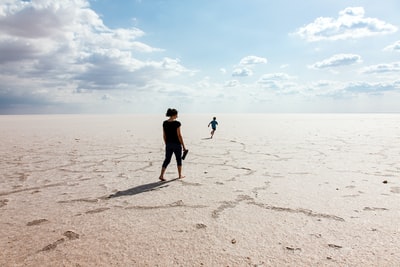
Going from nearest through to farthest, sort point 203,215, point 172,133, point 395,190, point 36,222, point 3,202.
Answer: point 36,222
point 203,215
point 3,202
point 395,190
point 172,133

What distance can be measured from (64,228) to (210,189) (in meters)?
2.52

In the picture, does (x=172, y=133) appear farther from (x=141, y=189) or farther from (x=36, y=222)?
(x=36, y=222)

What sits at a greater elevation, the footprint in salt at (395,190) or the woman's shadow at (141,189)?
the footprint in salt at (395,190)

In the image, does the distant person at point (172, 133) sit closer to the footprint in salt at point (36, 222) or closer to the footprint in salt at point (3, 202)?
the footprint in salt at point (36, 222)

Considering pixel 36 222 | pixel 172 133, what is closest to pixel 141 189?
pixel 172 133

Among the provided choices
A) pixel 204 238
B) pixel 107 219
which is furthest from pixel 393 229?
pixel 107 219

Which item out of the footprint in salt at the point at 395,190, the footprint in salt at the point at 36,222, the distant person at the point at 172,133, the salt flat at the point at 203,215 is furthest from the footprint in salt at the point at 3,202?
the footprint in salt at the point at 395,190

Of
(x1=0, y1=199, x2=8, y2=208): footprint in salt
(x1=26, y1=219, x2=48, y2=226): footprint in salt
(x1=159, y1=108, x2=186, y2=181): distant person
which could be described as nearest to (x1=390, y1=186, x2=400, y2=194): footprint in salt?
(x1=159, y1=108, x2=186, y2=181): distant person

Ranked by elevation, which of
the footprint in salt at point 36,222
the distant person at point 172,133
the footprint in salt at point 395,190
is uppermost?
the distant person at point 172,133

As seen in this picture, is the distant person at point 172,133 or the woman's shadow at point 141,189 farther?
the distant person at point 172,133

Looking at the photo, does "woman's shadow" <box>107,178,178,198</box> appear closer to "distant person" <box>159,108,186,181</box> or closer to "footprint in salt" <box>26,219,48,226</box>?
"distant person" <box>159,108,186,181</box>

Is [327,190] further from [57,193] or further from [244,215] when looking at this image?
[57,193]

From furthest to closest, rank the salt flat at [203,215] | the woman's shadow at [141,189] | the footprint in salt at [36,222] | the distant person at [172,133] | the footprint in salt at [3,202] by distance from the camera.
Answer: the distant person at [172,133], the woman's shadow at [141,189], the footprint in salt at [3,202], the footprint in salt at [36,222], the salt flat at [203,215]

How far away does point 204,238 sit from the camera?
324 centimetres
